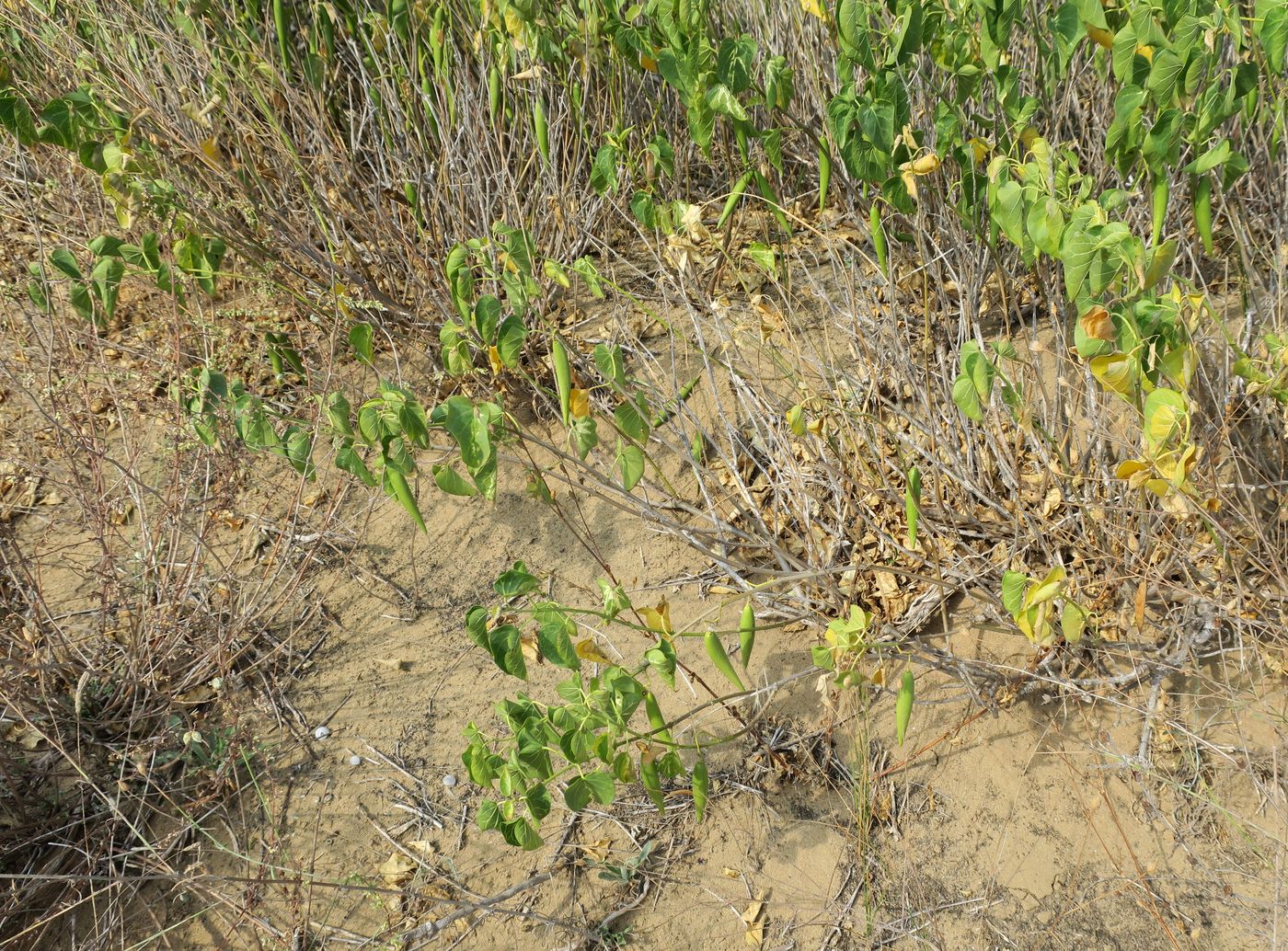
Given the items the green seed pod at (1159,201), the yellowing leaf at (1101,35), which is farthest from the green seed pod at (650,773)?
the yellowing leaf at (1101,35)

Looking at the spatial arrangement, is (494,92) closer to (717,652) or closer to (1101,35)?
(1101,35)

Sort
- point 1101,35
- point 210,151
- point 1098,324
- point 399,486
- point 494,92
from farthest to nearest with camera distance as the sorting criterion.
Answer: point 494,92 → point 210,151 → point 399,486 → point 1101,35 → point 1098,324

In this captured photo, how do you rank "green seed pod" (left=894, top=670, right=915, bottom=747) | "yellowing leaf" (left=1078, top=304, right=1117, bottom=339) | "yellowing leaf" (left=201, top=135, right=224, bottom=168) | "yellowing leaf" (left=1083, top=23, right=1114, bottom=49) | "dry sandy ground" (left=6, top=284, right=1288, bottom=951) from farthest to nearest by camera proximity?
1. "yellowing leaf" (left=201, top=135, right=224, bottom=168)
2. "dry sandy ground" (left=6, top=284, right=1288, bottom=951)
3. "green seed pod" (left=894, top=670, right=915, bottom=747)
4. "yellowing leaf" (left=1083, top=23, right=1114, bottom=49)
5. "yellowing leaf" (left=1078, top=304, right=1117, bottom=339)

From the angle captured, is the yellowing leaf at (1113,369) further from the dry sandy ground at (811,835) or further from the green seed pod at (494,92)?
the green seed pod at (494,92)

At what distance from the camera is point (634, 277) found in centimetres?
337

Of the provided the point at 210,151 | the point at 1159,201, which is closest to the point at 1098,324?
the point at 1159,201

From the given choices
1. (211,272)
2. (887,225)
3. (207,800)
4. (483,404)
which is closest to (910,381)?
(887,225)

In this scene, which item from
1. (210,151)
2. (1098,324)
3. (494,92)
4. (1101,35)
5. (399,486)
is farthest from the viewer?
(494,92)

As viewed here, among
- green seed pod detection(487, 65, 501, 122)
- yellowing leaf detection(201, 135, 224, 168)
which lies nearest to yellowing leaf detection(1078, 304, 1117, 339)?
green seed pod detection(487, 65, 501, 122)

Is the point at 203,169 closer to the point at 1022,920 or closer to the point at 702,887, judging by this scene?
the point at 702,887

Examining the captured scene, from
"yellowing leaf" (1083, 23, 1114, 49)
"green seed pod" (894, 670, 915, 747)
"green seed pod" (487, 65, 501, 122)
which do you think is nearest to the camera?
"yellowing leaf" (1083, 23, 1114, 49)

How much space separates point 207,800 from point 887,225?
7.39ft

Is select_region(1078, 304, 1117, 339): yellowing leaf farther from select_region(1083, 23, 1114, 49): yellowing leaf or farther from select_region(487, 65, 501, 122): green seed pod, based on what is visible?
select_region(487, 65, 501, 122): green seed pod

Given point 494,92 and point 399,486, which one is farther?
point 494,92
